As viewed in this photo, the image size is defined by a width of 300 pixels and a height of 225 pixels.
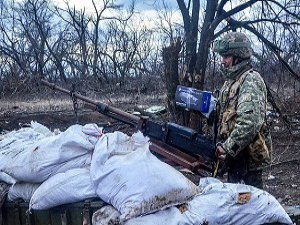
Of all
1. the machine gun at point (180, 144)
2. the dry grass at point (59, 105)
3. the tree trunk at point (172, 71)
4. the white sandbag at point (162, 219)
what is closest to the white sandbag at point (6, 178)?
the machine gun at point (180, 144)

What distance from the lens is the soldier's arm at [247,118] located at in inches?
143

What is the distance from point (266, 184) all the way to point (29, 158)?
4.09 meters

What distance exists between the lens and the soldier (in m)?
3.66

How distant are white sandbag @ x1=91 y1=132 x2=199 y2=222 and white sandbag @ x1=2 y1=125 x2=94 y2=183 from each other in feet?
0.63

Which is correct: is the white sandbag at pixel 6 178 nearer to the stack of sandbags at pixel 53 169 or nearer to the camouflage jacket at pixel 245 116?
the stack of sandbags at pixel 53 169

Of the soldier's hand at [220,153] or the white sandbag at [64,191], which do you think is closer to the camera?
the white sandbag at [64,191]

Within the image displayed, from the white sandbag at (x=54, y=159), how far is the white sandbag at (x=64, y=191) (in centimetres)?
14

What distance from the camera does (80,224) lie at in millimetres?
3473

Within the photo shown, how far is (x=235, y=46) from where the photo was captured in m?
3.86

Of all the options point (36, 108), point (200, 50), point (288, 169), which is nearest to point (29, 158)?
point (288, 169)

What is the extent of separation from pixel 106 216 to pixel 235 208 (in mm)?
775

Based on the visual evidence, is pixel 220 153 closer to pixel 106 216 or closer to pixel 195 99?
pixel 195 99

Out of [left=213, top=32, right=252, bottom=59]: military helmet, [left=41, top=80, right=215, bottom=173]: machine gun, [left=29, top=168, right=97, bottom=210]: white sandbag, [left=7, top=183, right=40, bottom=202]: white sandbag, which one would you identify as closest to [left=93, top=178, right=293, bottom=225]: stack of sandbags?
[left=29, top=168, right=97, bottom=210]: white sandbag

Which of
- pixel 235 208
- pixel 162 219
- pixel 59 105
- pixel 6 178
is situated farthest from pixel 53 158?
pixel 59 105
